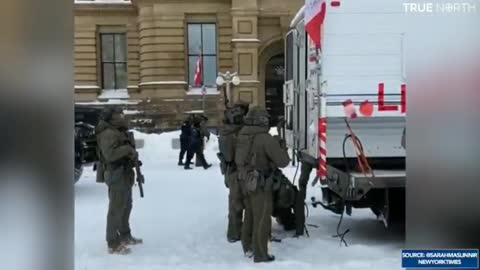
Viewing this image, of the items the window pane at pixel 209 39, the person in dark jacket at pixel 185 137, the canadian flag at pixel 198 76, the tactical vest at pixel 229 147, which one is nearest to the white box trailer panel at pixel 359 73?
the tactical vest at pixel 229 147

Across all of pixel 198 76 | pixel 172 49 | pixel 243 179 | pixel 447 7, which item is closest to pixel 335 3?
pixel 243 179

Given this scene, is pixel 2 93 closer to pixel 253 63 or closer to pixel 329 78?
pixel 329 78

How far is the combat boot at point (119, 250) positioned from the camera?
606 cm

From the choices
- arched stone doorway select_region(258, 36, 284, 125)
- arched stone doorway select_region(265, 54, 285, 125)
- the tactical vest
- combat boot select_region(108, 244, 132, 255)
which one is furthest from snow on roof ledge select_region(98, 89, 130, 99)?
arched stone doorway select_region(258, 36, 284, 125)

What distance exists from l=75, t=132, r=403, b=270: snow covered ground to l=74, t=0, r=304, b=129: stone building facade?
2.37ft

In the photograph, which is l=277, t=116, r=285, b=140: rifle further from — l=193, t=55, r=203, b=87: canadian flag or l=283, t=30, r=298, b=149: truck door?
l=193, t=55, r=203, b=87: canadian flag

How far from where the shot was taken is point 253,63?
16.4 meters

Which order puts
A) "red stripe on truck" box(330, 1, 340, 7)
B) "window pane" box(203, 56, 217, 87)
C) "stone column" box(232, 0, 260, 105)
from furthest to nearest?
"stone column" box(232, 0, 260, 105) → "window pane" box(203, 56, 217, 87) → "red stripe on truck" box(330, 1, 340, 7)

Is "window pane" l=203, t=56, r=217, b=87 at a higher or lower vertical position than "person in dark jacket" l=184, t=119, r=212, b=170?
higher

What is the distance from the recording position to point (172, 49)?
6711 millimetres

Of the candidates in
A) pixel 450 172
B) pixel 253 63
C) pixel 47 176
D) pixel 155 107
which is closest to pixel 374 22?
pixel 155 107

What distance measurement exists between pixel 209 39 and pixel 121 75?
30.3ft

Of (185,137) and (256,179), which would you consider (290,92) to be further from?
(185,137)

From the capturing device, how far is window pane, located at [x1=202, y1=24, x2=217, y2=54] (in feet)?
40.6
